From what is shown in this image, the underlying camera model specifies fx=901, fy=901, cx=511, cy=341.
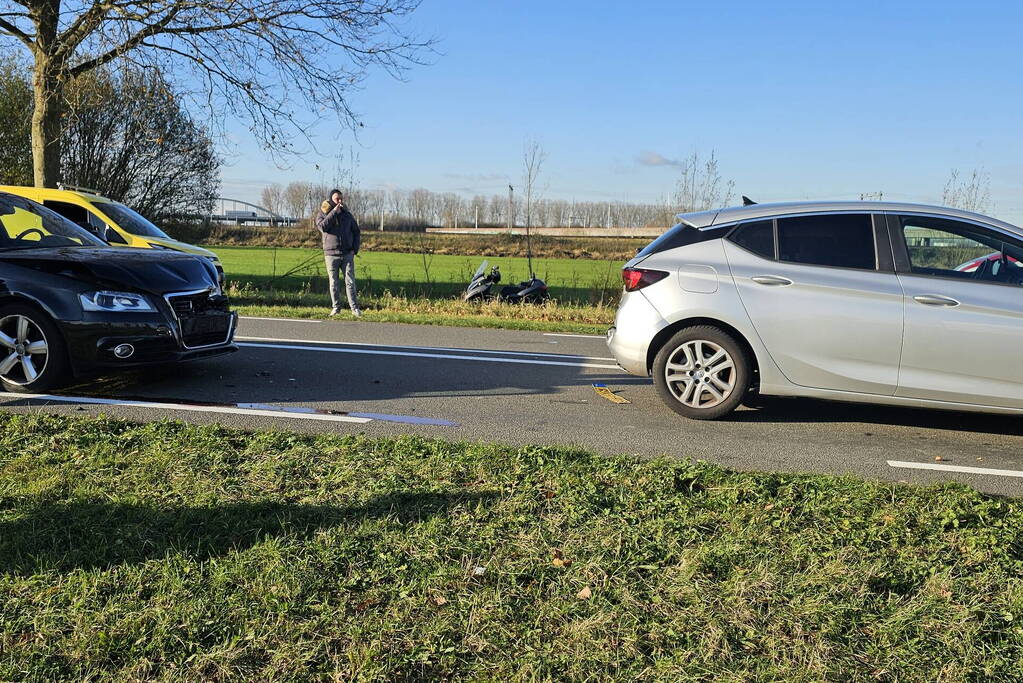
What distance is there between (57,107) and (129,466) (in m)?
14.9

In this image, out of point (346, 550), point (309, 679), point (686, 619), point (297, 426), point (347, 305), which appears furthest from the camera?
point (347, 305)

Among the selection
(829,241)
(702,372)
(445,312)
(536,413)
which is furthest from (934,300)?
(445,312)

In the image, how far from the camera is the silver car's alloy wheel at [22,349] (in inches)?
274

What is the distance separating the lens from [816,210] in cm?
688

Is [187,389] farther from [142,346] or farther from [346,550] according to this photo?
[346,550]

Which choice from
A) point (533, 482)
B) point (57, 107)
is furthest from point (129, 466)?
point (57, 107)

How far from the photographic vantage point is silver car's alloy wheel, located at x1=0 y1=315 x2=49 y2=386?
695 centimetres

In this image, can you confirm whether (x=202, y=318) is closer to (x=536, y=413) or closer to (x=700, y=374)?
(x=536, y=413)

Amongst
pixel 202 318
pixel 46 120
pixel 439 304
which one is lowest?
pixel 439 304

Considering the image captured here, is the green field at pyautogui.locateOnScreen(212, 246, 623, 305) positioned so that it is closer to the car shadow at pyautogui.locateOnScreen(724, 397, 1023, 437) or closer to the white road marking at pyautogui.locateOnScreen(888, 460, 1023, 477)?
the car shadow at pyautogui.locateOnScreen(724, 397, 1023, 437)

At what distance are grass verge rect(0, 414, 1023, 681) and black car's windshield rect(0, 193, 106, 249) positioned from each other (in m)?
3.02

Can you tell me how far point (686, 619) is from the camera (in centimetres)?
338

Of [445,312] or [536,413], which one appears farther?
[445,312]

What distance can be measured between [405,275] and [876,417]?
2467 cm
